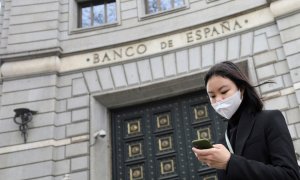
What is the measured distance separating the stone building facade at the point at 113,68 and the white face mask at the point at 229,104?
7768 millimetres

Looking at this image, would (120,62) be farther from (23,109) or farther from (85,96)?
(23,109)

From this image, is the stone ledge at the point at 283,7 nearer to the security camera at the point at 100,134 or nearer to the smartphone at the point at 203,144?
the security camera at the point at 100,134

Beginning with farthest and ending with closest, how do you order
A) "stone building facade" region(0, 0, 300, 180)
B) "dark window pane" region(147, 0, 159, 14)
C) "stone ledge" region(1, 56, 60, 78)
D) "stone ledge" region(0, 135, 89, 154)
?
"dark window pane" region(147, 0, 159, 14)
"stone ledge" region(1, 56, 60, 78)
"stone ledge" region(0, 135, 89, 154)
"stone building facade" region(0, 0, 300, 180)

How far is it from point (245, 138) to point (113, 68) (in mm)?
9924

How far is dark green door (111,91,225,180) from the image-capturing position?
37.1ft

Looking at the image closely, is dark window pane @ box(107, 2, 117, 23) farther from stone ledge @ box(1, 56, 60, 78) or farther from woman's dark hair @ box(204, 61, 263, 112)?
woman's dark hair @ box(204, 61, 263, 112)

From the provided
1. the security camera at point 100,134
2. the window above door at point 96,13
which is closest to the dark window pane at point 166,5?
the window above door at point 96,13

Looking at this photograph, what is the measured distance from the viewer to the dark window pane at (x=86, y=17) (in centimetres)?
1381

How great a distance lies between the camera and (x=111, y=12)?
541 inches

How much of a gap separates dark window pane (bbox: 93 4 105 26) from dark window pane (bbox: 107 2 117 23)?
187 millimetres

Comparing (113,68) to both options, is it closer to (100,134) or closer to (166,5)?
(100,134)

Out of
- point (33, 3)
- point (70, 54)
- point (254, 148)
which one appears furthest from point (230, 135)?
point (33, 3)

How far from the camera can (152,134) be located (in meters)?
11.8

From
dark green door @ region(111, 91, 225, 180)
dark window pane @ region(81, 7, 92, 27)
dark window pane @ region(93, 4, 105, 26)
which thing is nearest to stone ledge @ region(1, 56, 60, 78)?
dark window pane @ region(81, 7, 92, 27)
